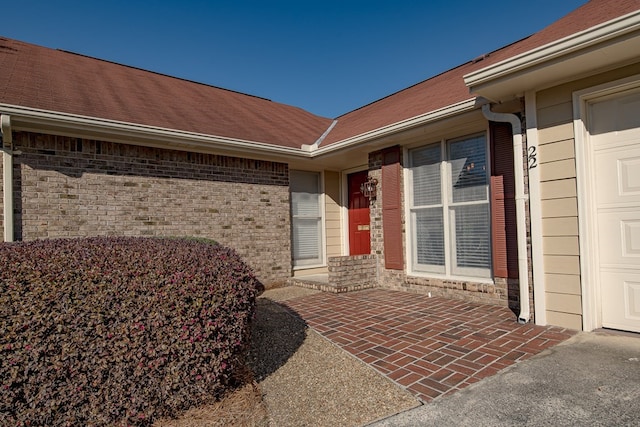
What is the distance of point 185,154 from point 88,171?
1510 millimetres

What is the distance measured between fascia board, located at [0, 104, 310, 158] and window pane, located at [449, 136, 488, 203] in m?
3.23

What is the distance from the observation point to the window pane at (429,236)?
5812mm

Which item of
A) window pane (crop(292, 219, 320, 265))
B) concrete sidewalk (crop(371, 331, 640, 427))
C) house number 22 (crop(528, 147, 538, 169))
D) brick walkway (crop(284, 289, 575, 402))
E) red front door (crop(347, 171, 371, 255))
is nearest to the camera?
concrete sidewalk (crop(371, 331, 640, 427))

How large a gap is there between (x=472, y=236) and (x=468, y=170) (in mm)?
1045

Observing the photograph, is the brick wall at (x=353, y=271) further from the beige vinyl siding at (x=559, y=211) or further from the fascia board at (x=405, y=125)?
the beige vinyl siding at (x=559, y=211)

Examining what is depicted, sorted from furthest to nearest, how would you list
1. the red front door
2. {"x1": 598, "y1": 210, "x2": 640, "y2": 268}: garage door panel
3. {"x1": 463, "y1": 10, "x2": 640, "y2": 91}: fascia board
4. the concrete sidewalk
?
the red front door, {"x1": 598, "y1": 210, "x2": 640, "y2": 268}: garage door panel, {"x1": 463, "y1": 10, "x2": 640, "y2": 91}: fascia board, the concrete sidewalk

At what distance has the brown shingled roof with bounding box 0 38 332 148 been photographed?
5.30 m

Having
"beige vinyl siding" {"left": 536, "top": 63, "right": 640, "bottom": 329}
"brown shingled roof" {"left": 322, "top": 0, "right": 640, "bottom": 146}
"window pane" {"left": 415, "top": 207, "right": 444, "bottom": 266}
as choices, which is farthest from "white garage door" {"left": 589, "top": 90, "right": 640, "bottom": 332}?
"window pane" {"left": 415, "top": 207, "right": 444, "bottom": 266}

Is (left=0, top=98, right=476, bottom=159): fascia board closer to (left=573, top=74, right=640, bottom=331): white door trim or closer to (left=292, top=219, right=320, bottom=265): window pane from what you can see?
(left=573, top=74, right=640, bottom=331): white door trim

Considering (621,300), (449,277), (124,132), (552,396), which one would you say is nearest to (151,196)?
(124,132)

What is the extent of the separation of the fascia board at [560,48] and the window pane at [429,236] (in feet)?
8.03

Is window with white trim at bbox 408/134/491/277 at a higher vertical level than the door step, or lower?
higher

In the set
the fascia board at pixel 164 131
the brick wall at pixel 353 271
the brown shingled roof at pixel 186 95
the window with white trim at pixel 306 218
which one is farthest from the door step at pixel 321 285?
the brown shingled roof at pixel 186 95

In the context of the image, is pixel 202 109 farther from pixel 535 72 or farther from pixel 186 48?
pixel 535 72
